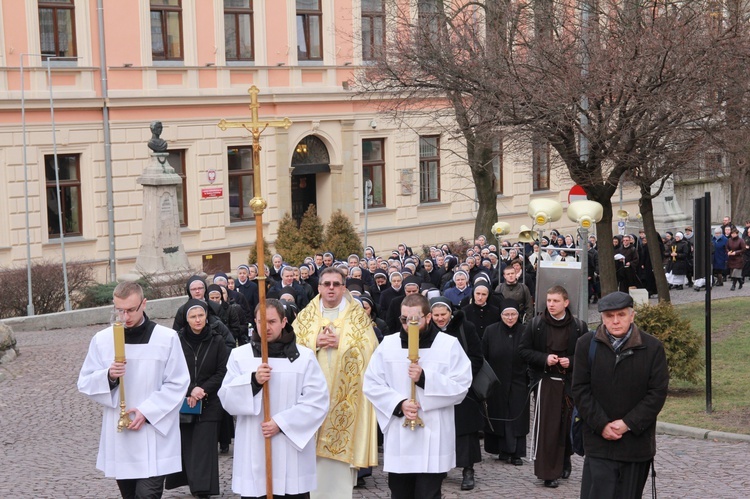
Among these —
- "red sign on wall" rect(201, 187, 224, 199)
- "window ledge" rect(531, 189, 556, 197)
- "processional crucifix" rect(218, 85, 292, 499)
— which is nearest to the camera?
"processional crucifix" rect(218, 85, 292, 499)

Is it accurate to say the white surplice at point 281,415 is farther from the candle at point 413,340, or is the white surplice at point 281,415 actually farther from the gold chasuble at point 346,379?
the gold chasuble at point 346,379

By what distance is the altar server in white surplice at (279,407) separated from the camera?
25.6 feet

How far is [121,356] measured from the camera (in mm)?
7738

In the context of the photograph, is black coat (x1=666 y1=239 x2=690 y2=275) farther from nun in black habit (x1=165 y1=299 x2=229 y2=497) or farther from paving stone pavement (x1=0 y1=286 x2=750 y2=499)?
nun in black habit (x1=165 y1=299 x2=229 y2=497)

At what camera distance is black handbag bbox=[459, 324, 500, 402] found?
10344mm

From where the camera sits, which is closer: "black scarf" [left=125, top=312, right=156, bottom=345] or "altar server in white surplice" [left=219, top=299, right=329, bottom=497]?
"altar server in white surplice" [left=219, top=299, right=329, bottom=497]

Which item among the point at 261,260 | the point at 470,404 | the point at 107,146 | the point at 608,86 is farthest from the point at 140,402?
the point at 107,146

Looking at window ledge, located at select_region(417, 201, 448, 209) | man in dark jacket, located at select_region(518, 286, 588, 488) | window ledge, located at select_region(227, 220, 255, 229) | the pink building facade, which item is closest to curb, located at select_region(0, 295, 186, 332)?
the pink building facade

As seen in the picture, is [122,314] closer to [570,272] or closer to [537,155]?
[570,272]

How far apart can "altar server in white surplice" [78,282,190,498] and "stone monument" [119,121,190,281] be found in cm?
1805

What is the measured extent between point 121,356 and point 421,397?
A: 2015 mm

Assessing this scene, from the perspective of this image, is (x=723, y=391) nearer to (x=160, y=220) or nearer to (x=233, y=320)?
(x=233, y=320)

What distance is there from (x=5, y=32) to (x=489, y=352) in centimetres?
1966

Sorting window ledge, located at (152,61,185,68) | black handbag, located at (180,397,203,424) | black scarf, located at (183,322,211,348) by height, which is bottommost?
black handbag, located at (180,397,203,424)
